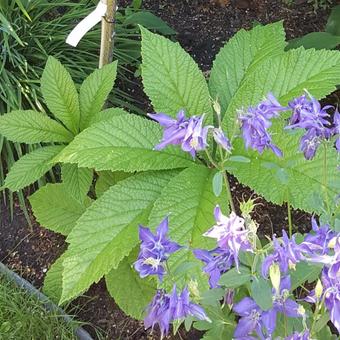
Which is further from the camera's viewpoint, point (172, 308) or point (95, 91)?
point (95, 91)

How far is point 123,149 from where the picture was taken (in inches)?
64.5

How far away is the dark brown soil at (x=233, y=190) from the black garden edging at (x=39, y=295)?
0.04 metres

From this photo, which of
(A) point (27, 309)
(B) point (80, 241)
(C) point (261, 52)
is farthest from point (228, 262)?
(A) point (27, 309)

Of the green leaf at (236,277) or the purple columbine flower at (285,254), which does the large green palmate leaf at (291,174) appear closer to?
the green leaf at (236,277)

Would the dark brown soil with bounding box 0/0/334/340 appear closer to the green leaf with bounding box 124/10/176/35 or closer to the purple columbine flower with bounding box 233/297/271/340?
the green leaf with bounding box 124/10/176/35

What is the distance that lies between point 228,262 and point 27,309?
120 centimetres

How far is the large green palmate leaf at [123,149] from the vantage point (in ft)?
5.28

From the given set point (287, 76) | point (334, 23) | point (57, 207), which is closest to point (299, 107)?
point (287, 76)

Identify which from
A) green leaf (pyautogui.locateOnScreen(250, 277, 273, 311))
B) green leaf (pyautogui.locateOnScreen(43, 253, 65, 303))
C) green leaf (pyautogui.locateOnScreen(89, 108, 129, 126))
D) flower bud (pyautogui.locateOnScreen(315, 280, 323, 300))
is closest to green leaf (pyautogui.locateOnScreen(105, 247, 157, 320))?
green leaf (pyautogui.locateOnScreen(43, 253, 65, 303))

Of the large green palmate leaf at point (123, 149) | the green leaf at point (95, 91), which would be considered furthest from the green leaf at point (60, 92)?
the large green palmate leaf at point (123, 149)

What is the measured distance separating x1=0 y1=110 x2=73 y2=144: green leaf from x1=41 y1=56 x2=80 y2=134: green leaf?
37 millimetres

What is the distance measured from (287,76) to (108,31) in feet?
1.59

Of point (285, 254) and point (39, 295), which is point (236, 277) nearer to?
point (285, 254)

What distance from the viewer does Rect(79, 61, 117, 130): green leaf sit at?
6.09ft
